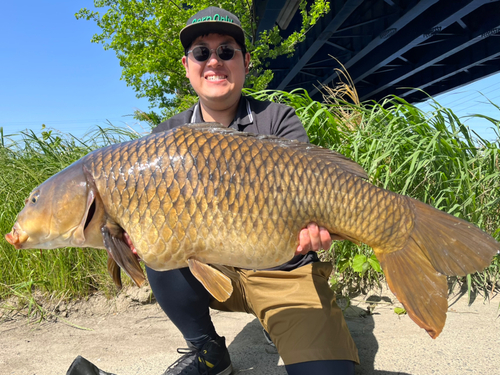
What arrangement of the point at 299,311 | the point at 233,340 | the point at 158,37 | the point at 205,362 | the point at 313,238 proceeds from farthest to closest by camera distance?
1. the point at 158,37
2. the point at 233,340
3. the point at 205,362
4. the point at 299,311
5. the point at 313,238

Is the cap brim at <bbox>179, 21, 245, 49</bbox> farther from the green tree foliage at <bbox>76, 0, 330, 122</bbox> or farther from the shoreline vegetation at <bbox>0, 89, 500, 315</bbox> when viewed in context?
the green tree foliage at <bbox>76, 0, 330, 122</bbox>

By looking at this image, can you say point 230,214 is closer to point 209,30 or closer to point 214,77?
point 214,77

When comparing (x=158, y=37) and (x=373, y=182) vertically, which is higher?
(x=158, y=37)

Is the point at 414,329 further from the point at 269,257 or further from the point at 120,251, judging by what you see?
the point at 120,251

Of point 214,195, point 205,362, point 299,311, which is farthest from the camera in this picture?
point 205,362

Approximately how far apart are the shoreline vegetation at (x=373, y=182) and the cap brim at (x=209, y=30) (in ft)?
3.31

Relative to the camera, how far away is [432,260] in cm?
140

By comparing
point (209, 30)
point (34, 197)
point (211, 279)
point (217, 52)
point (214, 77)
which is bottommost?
point (211, 279)

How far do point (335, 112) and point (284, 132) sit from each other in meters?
1.89

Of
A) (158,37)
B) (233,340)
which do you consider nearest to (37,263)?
(233,340)

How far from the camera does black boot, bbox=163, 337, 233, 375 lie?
75.6 inches

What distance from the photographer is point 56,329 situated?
2744 millimetres

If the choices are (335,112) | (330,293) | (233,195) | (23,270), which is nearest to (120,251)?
(233,195)

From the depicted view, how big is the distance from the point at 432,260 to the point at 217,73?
4.62ft
